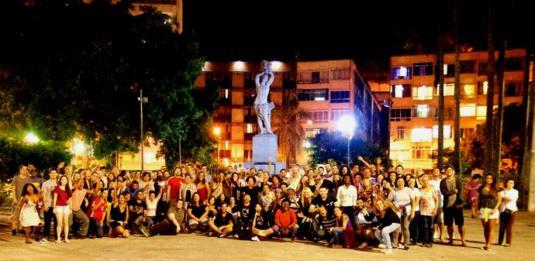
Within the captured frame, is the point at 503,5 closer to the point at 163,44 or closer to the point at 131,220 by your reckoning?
the point at 163,44

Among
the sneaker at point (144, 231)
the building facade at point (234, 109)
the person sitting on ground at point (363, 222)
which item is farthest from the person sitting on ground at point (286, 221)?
the building facade at point (234, 109)

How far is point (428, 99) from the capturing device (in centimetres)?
7106

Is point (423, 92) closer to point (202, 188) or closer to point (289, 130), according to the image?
point (289, 130)

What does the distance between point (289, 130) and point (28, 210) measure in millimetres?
62699

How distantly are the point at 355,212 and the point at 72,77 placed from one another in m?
19.9

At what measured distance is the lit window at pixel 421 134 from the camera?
2781 inches

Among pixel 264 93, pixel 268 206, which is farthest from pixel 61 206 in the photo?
pixel 264 93

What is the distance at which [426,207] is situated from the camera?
585 inches

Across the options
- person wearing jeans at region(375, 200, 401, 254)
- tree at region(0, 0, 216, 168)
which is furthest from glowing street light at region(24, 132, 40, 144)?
person wearing jeans at region(375, 200, 401, 254)

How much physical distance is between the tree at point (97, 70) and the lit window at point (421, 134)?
4126cm

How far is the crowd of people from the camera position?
49.0ft

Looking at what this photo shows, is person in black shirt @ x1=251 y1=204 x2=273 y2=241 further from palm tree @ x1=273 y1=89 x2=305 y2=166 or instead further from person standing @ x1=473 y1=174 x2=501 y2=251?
palm tree @ x1=273 y1=89 x2=305 y2=166

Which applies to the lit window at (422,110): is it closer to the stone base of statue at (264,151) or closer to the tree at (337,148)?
the tree at (337,148)

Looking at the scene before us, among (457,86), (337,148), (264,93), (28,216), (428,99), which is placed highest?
(428,99)
